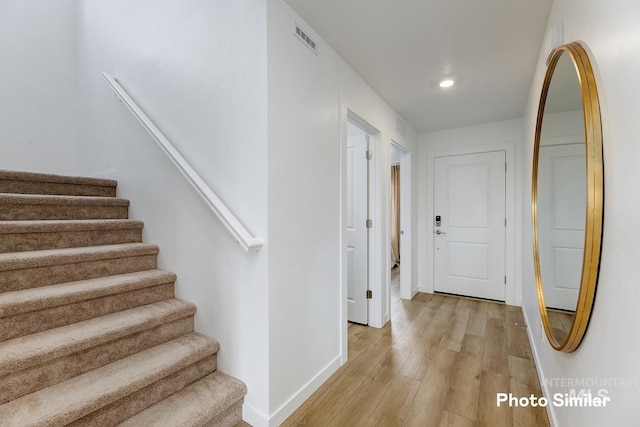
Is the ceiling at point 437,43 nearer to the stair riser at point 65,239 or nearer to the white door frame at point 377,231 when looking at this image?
the white door frame at point 377,231

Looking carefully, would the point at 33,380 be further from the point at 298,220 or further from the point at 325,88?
the point at 325,88

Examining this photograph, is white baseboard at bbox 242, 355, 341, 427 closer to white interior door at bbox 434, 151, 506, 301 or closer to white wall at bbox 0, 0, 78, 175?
white interior door at bbox 434, 151, 506, 301

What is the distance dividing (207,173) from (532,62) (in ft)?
8.39

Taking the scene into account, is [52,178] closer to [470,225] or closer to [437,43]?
[437,43]

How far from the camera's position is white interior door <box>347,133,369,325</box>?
9.47 ft

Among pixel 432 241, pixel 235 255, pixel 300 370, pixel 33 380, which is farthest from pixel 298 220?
pixel 432 241

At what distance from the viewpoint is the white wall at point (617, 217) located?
67cm

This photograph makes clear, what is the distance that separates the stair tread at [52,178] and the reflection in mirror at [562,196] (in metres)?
3.16

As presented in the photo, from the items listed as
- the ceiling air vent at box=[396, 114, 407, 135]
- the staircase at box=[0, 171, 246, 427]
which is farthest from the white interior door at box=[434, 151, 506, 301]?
A: the staircase at box=[0, 171, 246, 427]

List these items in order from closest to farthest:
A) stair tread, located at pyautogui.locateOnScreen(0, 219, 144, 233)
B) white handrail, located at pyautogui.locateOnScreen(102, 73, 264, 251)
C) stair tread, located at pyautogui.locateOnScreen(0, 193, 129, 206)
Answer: white handrail, located at pyautogui.locateOnScreen(102, 73, 264, 251) < stair tread, located at pyautogui.locateOnScreen(0, 219, 144, 233) < stair tread, located at pyautogui.locateOnScreen(0, 193, 129, 206)

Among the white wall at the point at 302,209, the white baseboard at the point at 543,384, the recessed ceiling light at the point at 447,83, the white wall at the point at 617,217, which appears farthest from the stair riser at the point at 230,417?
the recessed ceiling light at the point at 447,83

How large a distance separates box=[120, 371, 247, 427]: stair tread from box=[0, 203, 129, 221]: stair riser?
154 centimetres

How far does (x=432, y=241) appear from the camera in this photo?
4094mm

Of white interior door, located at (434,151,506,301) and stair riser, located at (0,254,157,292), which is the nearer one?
stair riser, located at (0,254,157,292)
